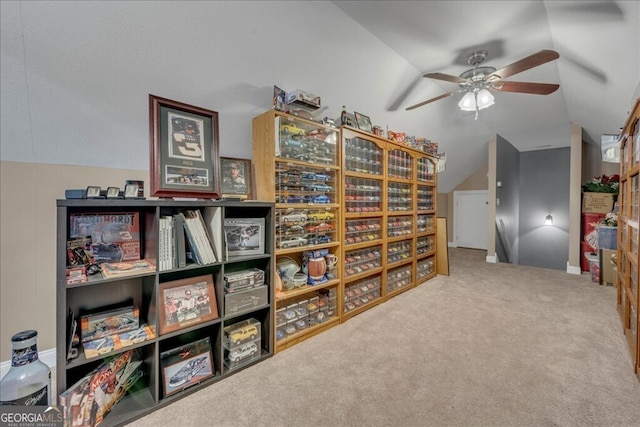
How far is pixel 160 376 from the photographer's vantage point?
155cm

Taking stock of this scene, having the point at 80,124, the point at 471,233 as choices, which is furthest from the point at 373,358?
the point at 471,233

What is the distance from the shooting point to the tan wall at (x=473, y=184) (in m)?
6.54

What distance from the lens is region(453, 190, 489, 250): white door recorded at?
6523 millimetres

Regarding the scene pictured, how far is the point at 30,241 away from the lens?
1.62 meters

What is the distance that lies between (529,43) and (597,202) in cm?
317

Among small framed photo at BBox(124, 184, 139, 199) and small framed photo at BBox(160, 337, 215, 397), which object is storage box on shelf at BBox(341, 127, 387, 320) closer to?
small framed photo at BBox(160, 337, 215, 397)

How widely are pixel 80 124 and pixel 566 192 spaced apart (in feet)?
25.9

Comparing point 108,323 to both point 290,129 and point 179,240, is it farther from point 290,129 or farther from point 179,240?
point 290,129

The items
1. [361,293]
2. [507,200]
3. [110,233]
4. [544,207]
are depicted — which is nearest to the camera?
[110,233]

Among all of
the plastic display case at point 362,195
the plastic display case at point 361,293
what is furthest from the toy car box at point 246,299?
the plastic display case at point 362,195

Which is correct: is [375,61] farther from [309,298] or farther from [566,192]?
[566,192]

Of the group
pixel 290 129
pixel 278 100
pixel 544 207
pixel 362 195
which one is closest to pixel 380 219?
pixel 362 195

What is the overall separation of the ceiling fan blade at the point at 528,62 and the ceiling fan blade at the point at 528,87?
0.51 feet

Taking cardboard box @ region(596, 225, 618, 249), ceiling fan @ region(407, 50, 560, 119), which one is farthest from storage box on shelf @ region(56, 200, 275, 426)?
cardboard box @ region(596, 225, 618, 249)
